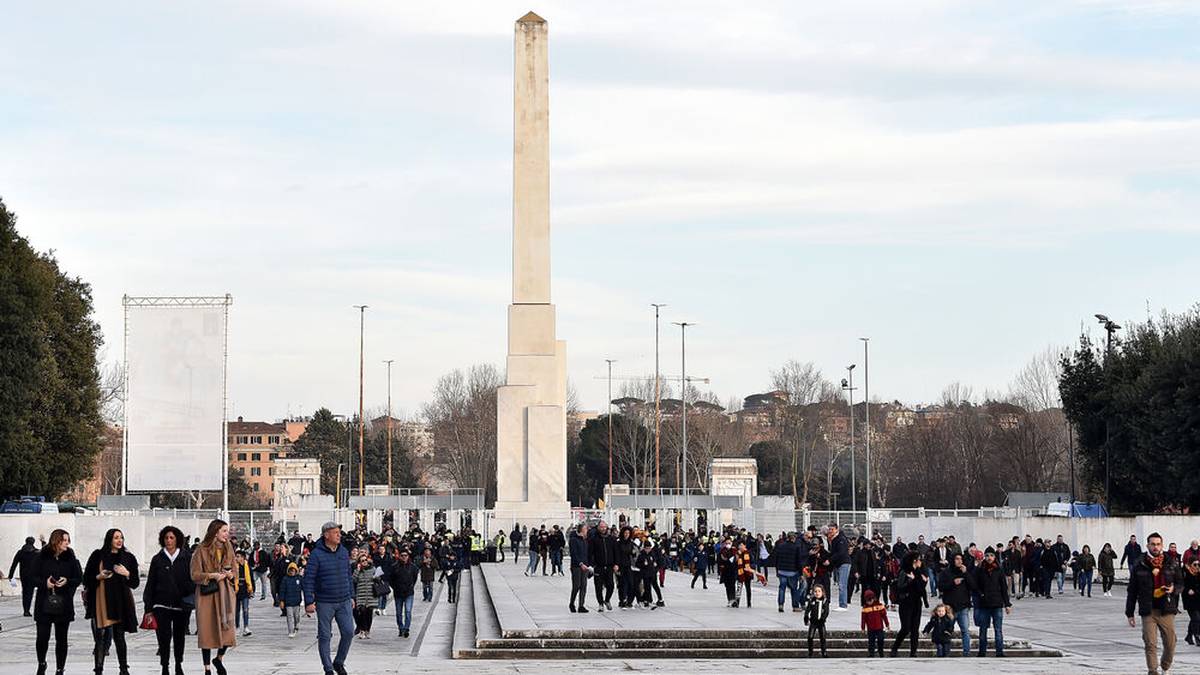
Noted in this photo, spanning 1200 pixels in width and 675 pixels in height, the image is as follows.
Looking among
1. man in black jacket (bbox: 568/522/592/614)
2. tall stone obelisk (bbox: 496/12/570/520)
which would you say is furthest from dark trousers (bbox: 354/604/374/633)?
tall stone obelisk (bbox: 496/12/570/520)

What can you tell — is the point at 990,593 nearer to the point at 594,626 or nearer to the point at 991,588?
the point at 991,588

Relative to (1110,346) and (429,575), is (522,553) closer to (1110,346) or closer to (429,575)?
(1110,346)

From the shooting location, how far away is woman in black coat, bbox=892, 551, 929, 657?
66.2ft

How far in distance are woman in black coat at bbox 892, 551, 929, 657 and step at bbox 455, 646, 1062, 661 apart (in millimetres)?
313

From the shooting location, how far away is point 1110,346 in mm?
55219

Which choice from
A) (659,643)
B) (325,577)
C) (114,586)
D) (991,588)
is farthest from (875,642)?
(114,586)

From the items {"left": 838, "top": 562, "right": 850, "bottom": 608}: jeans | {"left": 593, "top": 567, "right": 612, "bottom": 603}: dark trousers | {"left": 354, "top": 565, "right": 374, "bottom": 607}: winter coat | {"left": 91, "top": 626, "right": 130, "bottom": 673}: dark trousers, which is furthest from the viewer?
{"left": 838, "top": 562, "right": 850, "bottom": 608}: jeans

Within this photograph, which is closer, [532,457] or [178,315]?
[178,315]

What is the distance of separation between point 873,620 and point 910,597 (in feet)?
2.19

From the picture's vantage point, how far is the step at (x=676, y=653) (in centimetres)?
2005

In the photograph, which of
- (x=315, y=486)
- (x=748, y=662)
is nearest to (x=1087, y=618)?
(x=748, y=662)

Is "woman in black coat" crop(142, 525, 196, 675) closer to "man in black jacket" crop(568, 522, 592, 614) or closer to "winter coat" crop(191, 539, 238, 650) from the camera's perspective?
"winter coat" crop(191, 539, 238, 650)

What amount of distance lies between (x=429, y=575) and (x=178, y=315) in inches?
647

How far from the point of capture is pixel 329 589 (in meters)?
14.8
